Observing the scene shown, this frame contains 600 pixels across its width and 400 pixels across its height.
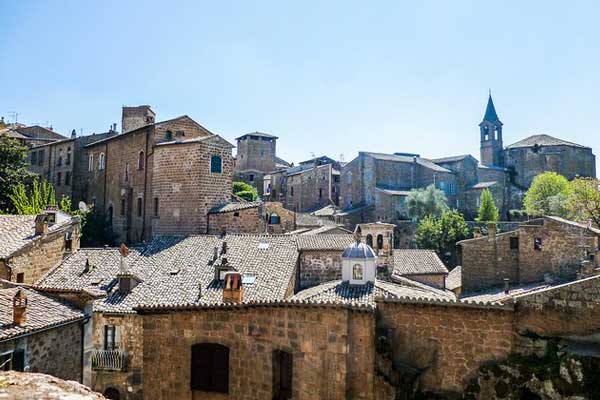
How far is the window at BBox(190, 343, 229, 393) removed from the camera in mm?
15047

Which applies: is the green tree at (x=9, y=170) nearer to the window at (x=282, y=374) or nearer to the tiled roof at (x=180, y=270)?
the tiled roof at (x=180, y=270)

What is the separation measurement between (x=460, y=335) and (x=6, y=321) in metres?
11.8

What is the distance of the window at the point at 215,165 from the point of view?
3297cm

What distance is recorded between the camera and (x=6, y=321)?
12500 mm

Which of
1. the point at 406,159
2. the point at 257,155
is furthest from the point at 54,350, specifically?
the point at 257,155

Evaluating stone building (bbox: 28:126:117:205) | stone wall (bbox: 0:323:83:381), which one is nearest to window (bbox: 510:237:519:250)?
stone wall (bbox: 0:323:83:381)

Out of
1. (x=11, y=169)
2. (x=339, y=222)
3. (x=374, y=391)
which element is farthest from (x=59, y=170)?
(x=374, y=391)

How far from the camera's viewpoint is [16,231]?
24812 millimetres

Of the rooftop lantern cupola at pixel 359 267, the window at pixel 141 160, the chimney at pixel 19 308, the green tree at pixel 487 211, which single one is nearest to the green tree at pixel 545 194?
the green tree at pixel 487 211

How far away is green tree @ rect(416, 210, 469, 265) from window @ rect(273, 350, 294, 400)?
37069mm

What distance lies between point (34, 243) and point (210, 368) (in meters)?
14.3

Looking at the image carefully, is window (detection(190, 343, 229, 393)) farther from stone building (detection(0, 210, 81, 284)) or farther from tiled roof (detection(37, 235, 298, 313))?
stone building (detection(0, 210, 81, 284))

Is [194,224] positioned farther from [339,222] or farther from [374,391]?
[339,222]

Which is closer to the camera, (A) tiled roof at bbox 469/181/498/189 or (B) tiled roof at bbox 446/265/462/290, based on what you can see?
(B) tiled roof at bbox 446/265/462/290
